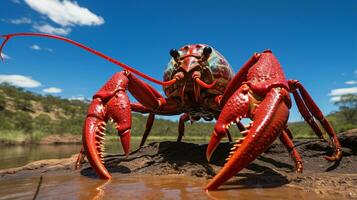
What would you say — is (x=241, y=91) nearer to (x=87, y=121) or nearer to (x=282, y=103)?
(x=282, y=103)

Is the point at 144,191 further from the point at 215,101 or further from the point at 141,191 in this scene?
the point at 215,101

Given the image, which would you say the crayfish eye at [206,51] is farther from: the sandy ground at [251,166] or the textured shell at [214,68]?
the sandy ground at [251,166]

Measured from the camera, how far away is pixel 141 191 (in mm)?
3271

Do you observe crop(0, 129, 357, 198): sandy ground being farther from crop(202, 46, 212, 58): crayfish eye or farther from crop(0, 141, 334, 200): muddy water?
crop(202, 46, 212, 58): crayfish eye

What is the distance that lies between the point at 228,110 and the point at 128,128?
4.62 ft

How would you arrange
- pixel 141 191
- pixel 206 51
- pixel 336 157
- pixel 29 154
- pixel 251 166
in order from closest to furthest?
pixel 141 191 < pixel 251 166 < pixel 336 157 < pixel 206 51 < pixel 29 154

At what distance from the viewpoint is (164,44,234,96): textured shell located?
6.28 meters

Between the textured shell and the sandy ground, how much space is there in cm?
116

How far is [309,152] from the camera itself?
5973 millimetres

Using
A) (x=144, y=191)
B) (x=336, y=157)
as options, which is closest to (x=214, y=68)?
(x=336, y=157)

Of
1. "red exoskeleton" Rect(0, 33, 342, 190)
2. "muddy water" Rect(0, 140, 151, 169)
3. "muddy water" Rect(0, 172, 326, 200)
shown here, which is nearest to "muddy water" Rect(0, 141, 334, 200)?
"muddy water" Rect(0, 172, 326, 200)

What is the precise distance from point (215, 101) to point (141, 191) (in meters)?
3.15

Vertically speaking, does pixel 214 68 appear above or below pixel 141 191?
above

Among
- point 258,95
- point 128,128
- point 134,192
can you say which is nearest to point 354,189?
point 258,95
